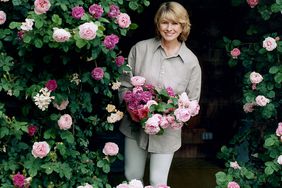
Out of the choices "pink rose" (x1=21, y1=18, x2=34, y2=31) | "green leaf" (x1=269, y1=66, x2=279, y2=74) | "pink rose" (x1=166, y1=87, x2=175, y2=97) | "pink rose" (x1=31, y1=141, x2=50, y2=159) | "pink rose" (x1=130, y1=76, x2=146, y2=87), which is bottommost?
"pink rose" (x1=31, y1=141, x2=50, y2=159)

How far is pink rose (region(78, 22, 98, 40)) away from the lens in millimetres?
2881

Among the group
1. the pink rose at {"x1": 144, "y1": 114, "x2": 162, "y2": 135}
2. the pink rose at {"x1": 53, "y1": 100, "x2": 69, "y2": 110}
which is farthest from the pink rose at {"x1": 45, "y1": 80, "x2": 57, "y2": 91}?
the pink rose at {"x1": 144, "y1": 114, "x2": 162, "y2": 135}

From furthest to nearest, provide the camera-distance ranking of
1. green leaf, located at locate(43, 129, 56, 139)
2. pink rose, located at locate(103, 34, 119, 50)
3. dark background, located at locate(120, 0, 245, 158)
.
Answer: dark background, located at locate(120, 0, 245, 158) < green leaf, located at locate(43, 129, 56, 139) < pink rose, located at locate(103, 34, 119, 50)

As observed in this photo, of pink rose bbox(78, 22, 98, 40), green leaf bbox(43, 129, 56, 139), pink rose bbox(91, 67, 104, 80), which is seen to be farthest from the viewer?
green leaf bbox(43, 129, 56, 139)

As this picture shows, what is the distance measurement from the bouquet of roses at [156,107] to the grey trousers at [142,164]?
0.24 m

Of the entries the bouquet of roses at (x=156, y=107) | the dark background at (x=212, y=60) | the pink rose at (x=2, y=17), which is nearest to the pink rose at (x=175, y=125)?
the bouquet of roses at (x=156, y=107)

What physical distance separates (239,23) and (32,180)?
283 cm

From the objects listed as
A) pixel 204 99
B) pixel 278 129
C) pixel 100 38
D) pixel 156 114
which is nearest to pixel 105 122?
pixel 156 114

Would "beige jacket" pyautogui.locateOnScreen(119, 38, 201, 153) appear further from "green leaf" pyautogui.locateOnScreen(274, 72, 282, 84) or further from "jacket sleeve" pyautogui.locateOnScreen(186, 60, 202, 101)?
"green leaf" pyautogui.locateOnScreen(274, 72, 282, 84)

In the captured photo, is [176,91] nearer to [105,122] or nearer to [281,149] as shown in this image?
[105,122]

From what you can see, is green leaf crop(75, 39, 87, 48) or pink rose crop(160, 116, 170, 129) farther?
pink rose crop(160, 116, 170, 129)

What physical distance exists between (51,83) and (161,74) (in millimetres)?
733

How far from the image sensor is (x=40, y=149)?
319cm

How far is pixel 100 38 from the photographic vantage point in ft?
10.2
